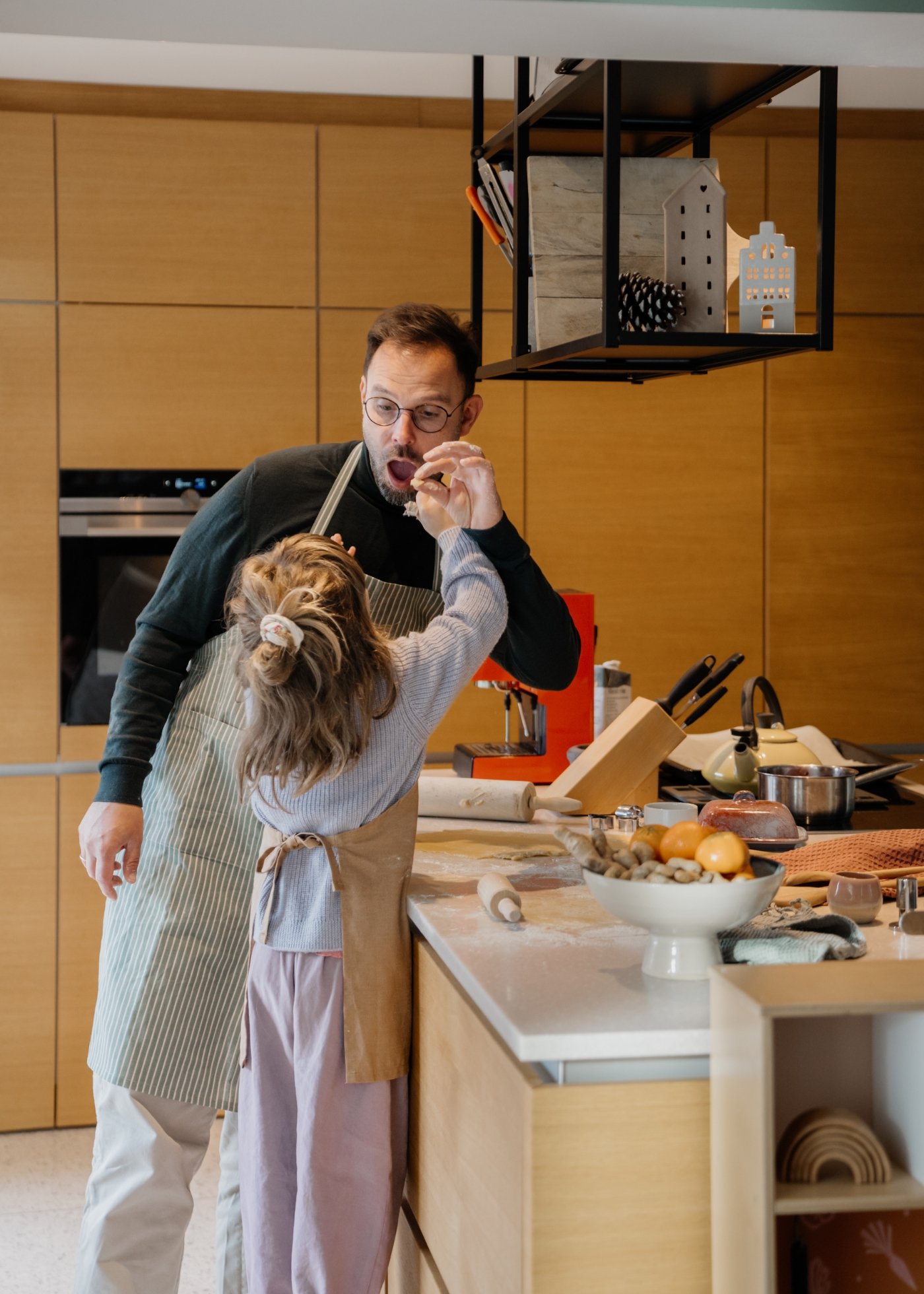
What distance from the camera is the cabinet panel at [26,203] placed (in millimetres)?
3477

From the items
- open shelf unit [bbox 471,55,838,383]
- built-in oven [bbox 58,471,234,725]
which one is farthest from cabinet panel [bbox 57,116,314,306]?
open shelf unit [bbox 471,55,838,383]

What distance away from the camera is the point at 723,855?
1.40 metres

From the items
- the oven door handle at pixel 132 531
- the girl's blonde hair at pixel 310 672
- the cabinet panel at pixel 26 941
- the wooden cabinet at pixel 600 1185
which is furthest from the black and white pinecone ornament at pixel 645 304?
the cabinet panel at pixel 26 941

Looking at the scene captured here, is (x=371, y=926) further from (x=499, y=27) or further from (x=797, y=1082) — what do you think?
(x=499, y=27)

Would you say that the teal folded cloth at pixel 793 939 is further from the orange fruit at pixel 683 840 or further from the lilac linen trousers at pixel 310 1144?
the lilac linen trousers at pixel 310 1144

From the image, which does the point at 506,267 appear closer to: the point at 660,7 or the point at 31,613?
the point at 31,613

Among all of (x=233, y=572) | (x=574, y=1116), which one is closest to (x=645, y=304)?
(x=233, y=572)

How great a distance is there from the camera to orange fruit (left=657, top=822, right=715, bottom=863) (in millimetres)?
1445

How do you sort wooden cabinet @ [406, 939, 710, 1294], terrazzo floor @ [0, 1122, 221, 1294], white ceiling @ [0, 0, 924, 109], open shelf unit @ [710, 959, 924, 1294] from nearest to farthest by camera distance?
white ceiling @ [0, 0, 924, 109]
open shelf unit @ [710, 959, 924, 1294]
wooden cabinet @ [406, 939, 710, 1294]
terrazzo floor @ [0, 1122, 221, 1294]

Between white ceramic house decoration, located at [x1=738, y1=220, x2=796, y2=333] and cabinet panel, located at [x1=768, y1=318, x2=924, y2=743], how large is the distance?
76.2 inches

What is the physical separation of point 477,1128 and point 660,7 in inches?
42.8

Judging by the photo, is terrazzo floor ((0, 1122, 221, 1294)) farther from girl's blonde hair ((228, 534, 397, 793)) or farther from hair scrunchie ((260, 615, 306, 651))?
hair scrunchie ((260, 615, 306, 651))

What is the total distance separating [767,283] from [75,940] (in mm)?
2502

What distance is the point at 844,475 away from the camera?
12.8ft
